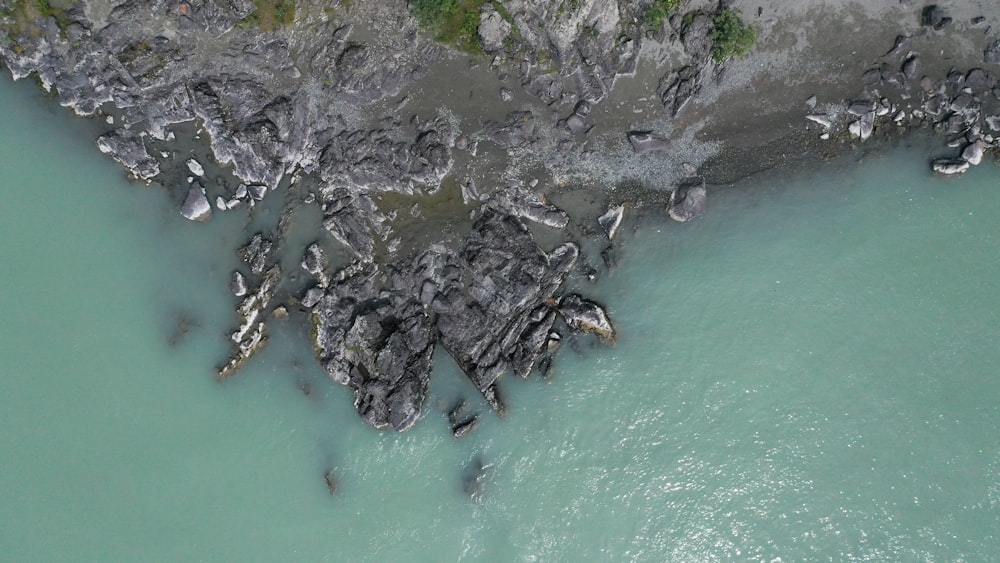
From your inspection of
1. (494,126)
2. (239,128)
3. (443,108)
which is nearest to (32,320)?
(239,128)

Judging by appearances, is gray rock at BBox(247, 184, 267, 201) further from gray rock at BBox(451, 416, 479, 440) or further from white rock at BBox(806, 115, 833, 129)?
white rock at BBox(806, 115, 833, 129)

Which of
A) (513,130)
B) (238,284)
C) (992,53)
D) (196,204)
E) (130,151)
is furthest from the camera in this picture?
(130,151)

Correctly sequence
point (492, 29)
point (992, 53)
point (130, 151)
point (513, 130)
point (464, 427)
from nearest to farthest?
1. point (492, 29)
2. point (992, 53)
3. point (513, 130)
4. point (464, 427)
5. point (130, 151)

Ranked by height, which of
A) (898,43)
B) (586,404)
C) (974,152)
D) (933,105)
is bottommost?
(586,404)

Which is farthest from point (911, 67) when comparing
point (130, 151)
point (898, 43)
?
point (130, 151)

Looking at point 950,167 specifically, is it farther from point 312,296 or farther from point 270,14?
point 270,14

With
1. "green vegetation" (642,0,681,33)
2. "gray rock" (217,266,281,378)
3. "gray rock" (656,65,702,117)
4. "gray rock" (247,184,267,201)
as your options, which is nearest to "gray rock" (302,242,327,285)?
"gray rock" (217,266,281,378)
